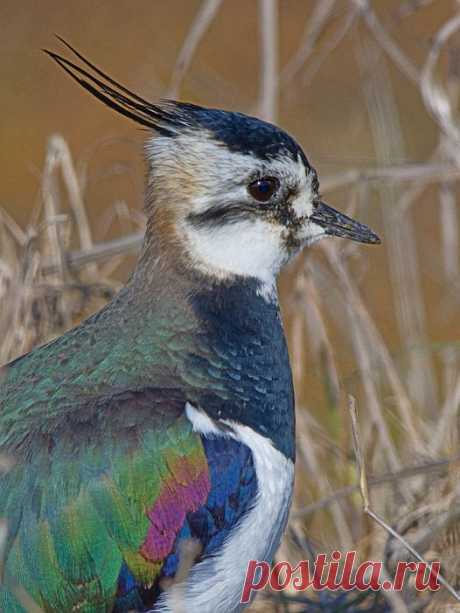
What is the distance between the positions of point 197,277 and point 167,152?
36 centimetres

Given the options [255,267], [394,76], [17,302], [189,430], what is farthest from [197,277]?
[394,76]

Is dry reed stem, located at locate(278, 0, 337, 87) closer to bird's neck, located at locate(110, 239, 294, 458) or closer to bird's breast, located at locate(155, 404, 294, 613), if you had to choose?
bird's neck, located at locate(110, 239, 294, 458)

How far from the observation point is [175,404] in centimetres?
380

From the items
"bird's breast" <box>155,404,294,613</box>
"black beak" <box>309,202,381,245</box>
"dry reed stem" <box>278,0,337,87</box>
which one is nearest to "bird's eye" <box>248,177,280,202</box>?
"black beak" <box>309,202,381,245</box>


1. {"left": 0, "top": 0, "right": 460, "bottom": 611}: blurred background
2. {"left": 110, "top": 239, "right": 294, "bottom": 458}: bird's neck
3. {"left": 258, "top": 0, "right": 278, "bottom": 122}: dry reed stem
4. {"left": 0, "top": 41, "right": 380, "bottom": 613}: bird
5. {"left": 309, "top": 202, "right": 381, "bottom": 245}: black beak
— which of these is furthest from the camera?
{"left": 258, "top": 0, "right": 278, "bottom": 122}: dry reed stem

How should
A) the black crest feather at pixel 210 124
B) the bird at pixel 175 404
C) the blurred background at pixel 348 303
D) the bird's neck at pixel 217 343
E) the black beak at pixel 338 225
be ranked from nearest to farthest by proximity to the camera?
the bird at pixel 175 404 < the bird's neck at pixel 217 343 < the black crest feather at pixel 210 124 < the black beak at pixel 338 225 < the blurred background at pixel 348 303

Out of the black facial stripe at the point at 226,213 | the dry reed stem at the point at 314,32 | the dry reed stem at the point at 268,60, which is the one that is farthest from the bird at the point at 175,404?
the dry reed stem at the point at 314,32

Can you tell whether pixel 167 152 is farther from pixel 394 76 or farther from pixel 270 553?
pixel 394 76

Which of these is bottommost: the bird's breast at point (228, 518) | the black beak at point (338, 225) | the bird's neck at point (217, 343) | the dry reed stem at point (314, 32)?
the bird's breast at point (228, 518)

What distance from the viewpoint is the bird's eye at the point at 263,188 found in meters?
4.10

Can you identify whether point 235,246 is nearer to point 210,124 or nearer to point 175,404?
point 210,124

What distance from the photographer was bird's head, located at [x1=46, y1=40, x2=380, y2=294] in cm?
409

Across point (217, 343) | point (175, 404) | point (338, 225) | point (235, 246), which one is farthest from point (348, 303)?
point (175, 404)

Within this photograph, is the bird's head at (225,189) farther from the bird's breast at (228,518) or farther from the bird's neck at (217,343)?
the bird's breast at (228,518)
